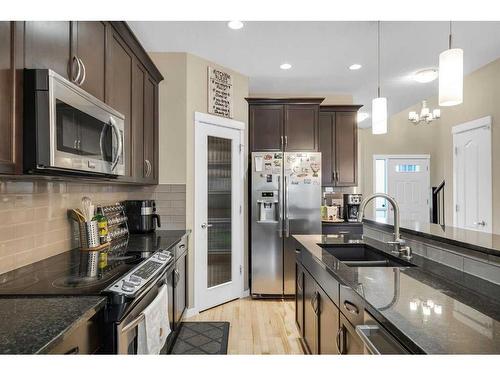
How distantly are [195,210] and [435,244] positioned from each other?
239cm

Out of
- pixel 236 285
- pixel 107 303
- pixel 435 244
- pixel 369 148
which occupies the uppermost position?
pixel 369 148

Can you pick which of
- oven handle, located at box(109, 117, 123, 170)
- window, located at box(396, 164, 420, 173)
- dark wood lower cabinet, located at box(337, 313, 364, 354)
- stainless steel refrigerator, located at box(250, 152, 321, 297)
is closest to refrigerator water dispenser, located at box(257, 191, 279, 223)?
stainless steel refrigerator, located at box(250, 152, 321, 297)

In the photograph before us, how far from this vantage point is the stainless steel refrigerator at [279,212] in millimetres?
3939

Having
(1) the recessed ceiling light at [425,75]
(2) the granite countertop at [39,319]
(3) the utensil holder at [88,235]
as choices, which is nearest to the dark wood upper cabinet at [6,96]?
(2) the granite countertop at [39,319]

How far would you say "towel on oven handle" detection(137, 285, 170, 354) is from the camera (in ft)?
5.20

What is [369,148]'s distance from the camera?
7.39 m

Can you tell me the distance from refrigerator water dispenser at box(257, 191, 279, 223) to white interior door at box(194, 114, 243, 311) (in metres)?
0.25

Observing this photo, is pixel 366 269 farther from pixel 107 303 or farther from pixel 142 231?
pixel 142 231

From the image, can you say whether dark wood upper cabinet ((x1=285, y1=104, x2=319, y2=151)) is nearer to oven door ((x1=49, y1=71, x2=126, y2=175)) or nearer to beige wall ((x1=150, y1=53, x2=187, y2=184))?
beige wall ((x1=150, y1=53, x2=187, y2=184))

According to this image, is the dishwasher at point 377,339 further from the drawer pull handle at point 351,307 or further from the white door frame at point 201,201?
the white door frame at point 201,201

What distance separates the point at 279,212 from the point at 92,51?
105 inches

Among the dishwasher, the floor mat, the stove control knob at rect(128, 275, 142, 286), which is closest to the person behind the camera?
the dishwasher

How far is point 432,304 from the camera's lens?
1141 millimetres
